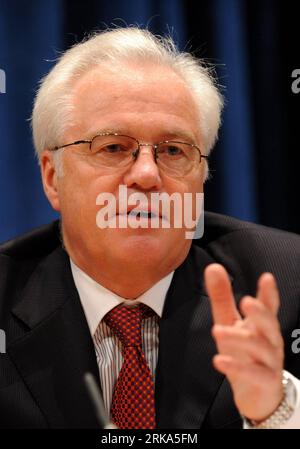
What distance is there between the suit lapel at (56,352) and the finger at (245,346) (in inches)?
18.0

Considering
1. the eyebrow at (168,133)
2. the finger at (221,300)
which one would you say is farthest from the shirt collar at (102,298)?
the finger at (221,300)

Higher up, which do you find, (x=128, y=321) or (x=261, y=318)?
(x=261, y=318)

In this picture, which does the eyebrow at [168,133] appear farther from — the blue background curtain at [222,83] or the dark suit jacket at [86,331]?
the blue background curtain at [222,83]

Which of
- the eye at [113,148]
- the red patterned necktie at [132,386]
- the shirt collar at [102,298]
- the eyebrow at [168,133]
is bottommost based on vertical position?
the red patterned necktie at [132,386]

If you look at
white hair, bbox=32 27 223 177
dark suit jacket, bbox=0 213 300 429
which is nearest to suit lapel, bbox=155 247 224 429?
dark suit jacket, bbox=0 213 300 429

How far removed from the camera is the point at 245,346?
1.01m

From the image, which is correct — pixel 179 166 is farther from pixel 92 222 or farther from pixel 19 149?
pixel 19 149

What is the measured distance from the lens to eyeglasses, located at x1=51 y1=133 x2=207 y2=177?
4.95 ft

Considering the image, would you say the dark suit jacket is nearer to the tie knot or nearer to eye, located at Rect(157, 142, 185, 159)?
the tie knot

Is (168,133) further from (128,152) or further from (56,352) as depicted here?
(56,352)

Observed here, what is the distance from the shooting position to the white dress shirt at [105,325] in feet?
4.79

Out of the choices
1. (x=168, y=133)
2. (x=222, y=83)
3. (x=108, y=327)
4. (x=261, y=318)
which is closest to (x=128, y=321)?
(x=108, y=327)

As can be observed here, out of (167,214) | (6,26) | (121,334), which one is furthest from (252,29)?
(121,334)

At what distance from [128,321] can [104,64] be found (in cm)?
61
